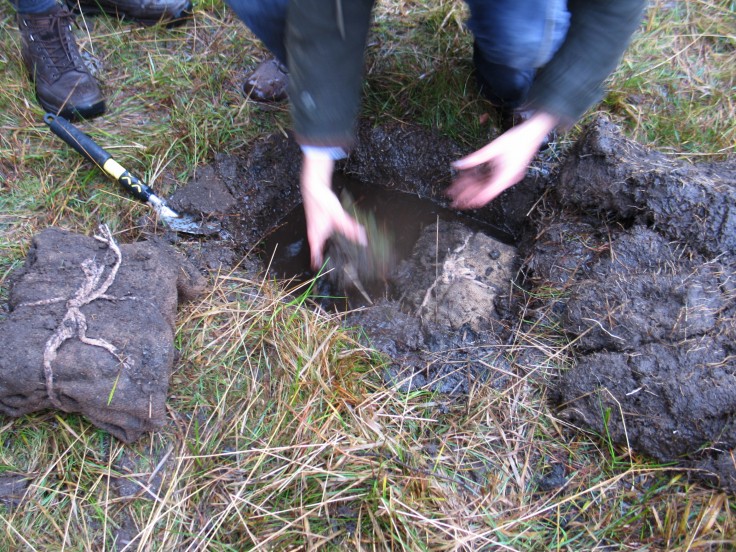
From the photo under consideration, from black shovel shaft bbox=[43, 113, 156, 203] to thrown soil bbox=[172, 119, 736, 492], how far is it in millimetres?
119

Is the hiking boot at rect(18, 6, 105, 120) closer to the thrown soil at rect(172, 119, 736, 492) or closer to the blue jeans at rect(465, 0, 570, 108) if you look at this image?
the thrown soil at rect(172, 119, 736, 492)

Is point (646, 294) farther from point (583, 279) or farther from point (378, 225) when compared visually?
point (378, 225)

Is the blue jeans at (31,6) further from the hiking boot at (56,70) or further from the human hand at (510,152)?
the human hand at (510,152)

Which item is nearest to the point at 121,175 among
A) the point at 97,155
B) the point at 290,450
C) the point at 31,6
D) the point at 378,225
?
the point at 97,155

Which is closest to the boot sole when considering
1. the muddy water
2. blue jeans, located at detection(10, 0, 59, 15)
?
blue jeans, located at detection(10, 0, 59, 15)

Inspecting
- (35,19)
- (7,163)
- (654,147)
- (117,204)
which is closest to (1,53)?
(35,19)

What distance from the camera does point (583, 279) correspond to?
163 cm

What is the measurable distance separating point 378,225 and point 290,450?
954 mm

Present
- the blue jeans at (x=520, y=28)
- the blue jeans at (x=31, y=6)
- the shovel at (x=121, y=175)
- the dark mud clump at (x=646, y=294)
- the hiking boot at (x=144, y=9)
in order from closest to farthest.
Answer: the blue jeans at (x=520, y=28) → the dark mud clump at (x=646, y=294) → the shovel at (x=121, y=175) → the blue jeans at (x=31, y=6) → the hiking boot at (x=144, y=9)

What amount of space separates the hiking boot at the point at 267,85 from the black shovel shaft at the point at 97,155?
1.78 feet

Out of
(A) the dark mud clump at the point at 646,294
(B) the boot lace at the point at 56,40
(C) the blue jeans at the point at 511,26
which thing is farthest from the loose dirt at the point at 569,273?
(B) the boot lace at the point at 56,40

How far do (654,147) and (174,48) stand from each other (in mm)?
1867

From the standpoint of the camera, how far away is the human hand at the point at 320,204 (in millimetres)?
1411

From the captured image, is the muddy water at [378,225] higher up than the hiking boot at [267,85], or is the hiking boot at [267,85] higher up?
the hiking boot at [267,85]
